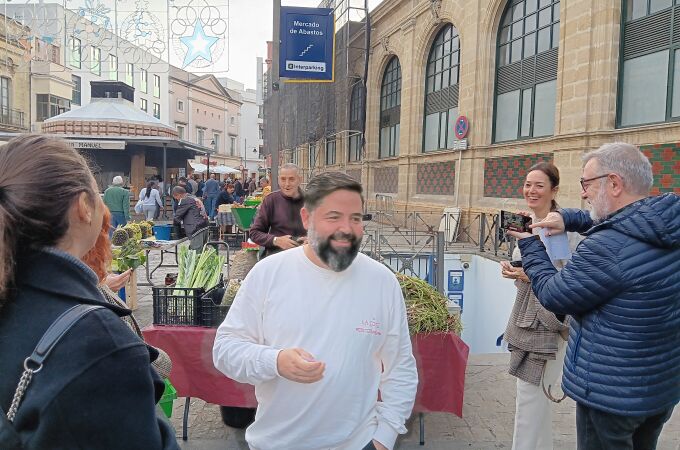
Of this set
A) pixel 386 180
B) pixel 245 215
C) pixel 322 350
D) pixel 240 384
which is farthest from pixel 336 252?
pixel 386 180

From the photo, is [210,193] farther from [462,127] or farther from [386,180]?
[462,127]

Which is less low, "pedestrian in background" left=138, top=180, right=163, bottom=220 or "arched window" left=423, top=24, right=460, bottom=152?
"arched window" left=423, top=24, right=460, bottom=152

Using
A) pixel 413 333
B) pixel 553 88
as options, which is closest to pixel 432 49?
pixel 553 88

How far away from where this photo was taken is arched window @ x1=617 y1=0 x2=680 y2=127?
940cm

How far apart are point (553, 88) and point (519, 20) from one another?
265 cm

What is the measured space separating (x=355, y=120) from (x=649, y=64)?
54.8ft

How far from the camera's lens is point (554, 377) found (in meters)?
3.30

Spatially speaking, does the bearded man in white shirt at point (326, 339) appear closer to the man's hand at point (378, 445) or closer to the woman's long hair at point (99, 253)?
the man's hand at point (378, 445)

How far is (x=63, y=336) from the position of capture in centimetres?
103

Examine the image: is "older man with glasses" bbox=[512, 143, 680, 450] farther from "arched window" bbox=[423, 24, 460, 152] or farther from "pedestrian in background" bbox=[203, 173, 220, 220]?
"pedestrian in background" bbox=[203, 173, 220, 220]

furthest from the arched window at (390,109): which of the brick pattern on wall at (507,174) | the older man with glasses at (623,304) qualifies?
the older man with glasses at (623,304)

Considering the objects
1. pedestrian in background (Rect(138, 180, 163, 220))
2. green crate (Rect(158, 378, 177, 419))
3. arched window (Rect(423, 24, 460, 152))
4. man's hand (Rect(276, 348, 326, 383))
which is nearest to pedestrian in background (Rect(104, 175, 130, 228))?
pedestrian in background (Rect(138, 180, 163, 220))

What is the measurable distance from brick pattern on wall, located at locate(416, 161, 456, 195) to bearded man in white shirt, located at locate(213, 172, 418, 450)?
50.0 feet

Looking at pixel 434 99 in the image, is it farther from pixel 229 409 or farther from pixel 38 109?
pixel 38 109
